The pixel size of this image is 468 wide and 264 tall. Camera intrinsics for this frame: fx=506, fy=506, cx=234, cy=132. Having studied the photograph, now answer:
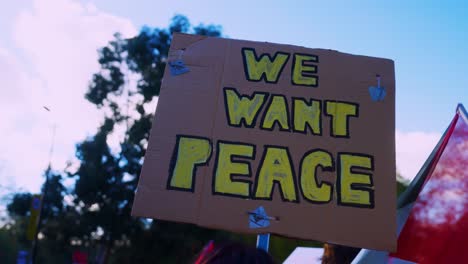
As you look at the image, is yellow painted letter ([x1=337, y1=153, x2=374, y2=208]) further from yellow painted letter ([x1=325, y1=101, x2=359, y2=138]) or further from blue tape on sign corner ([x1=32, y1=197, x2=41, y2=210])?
blue tape on sign corner ([x1=32, y1=197, x2=41, y2=210])

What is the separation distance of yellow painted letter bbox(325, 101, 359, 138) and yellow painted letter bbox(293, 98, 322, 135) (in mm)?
60

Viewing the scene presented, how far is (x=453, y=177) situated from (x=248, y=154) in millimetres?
1060

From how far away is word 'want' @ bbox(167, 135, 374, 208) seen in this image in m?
2.54

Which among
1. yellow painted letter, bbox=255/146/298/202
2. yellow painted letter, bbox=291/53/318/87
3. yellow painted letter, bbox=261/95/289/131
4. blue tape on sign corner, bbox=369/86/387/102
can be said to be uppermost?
yellow painted letter, bbox=291/53/318/87

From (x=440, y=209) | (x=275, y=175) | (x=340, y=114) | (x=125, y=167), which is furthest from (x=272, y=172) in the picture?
(x=125, y=167)

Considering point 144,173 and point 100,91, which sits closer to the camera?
point 144,173

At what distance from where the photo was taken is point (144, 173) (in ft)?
8.45

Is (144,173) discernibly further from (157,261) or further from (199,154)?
(157,261)

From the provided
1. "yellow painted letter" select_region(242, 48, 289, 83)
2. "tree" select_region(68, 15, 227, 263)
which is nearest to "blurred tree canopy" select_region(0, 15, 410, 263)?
"tree" select_region(68, 15, 227, 263)

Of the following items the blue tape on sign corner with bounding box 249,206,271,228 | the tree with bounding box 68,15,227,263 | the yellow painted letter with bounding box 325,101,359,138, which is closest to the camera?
the blue tape on sign corner with bounding box 249,206,271,228

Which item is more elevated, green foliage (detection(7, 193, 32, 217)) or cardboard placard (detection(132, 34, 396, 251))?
green foliage (detection(7, 193, 32, 217))

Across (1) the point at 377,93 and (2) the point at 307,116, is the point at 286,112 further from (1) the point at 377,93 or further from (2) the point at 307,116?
(1) the point at 377,93

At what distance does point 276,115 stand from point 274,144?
0.18 m

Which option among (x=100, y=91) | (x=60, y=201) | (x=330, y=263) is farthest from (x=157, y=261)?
(x=330, y=263)
